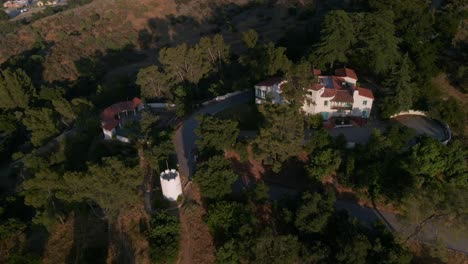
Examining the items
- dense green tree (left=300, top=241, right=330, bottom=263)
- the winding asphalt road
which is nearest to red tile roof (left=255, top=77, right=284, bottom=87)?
the winding asphalt road

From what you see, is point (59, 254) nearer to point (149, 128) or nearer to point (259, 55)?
point (149, 128)

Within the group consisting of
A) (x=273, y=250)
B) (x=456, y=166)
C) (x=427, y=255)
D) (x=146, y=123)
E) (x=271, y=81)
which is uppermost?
(x=271, y=81)

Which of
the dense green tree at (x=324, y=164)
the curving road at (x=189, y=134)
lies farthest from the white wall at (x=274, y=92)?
the dense green tree at (x=324, y=164)

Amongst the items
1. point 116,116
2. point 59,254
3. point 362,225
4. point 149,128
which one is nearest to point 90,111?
point 116,116

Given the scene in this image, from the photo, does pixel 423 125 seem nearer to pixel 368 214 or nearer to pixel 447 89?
pixel 447 89

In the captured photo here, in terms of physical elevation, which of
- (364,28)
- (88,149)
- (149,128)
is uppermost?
(364,28)

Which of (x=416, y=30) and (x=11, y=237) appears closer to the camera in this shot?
(x=11, y=237)

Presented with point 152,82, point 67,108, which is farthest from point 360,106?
point 67,108
